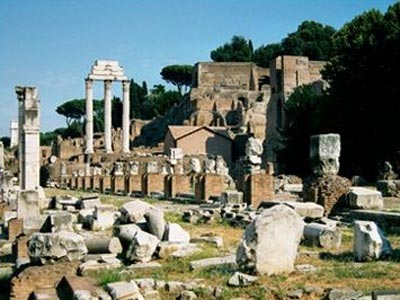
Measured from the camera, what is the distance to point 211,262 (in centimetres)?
902

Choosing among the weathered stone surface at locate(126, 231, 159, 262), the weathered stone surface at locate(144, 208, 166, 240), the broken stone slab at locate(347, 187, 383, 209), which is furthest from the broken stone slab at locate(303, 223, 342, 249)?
the broken stone slab at locate(347, 187, 383, 209)

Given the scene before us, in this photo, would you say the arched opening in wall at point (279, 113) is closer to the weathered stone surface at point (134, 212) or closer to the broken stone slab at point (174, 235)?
the weathered stone surface at point (134, 212)

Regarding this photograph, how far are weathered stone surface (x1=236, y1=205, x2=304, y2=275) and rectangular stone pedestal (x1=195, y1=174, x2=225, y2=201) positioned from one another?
13.4m

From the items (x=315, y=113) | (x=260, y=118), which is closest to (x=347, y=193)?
(x=315, y=113)

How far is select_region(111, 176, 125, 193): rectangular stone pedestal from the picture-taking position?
33.0m

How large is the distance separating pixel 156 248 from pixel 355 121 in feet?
83.6

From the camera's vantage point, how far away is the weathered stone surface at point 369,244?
8.80 m

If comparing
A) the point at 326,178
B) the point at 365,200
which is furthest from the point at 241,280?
the point at 326,178

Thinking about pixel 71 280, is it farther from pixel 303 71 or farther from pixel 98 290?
pixel 303 71

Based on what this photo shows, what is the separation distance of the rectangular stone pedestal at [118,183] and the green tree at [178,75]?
75739mm

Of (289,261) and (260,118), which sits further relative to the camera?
(260,118)

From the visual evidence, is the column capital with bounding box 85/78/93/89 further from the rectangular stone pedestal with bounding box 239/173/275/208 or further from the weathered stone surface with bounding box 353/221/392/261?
the weathered stone surface with bounding box 353/221/392/261

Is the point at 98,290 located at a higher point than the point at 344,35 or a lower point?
lower

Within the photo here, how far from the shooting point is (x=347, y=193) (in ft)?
51.7
